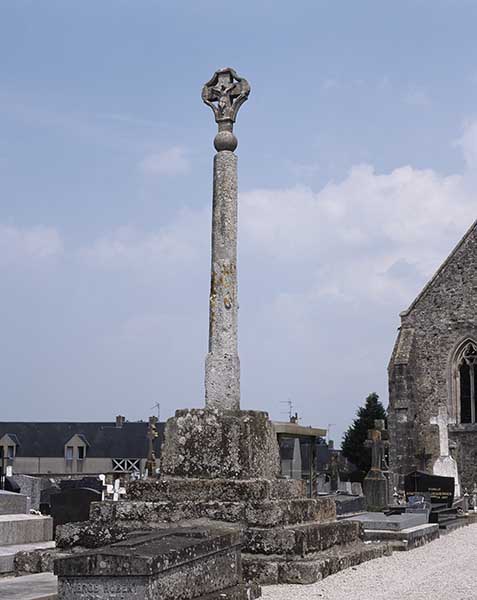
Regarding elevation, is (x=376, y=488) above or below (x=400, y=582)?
above

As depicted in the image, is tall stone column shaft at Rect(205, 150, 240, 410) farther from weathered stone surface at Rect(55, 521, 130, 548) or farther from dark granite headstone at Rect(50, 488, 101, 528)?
dark granite headstone at Rect(50, 488, 101, 528)

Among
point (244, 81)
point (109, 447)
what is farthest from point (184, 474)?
point (109, 447)

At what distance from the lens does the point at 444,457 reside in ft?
84.2

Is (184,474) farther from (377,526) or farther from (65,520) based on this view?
(377,526)

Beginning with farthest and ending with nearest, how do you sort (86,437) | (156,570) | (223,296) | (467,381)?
(86,437)
(467,381)
(223,296)
(156,570)

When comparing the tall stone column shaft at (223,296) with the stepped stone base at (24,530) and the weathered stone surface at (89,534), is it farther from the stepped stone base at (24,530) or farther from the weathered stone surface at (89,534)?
the stepped stone base at (24,530)

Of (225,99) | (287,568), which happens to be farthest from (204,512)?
(225,99)

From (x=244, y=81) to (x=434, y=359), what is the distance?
18982 mm

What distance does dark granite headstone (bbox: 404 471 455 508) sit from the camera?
763 inches

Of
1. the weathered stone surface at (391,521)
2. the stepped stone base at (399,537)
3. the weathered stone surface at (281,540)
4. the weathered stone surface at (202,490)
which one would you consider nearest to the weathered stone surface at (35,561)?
the weathered stone surface at (202,490)

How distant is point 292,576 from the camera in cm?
760

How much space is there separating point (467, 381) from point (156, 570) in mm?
22813

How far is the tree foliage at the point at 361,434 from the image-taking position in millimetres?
43688

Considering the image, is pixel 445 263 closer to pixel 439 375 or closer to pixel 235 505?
pixel 439 375
